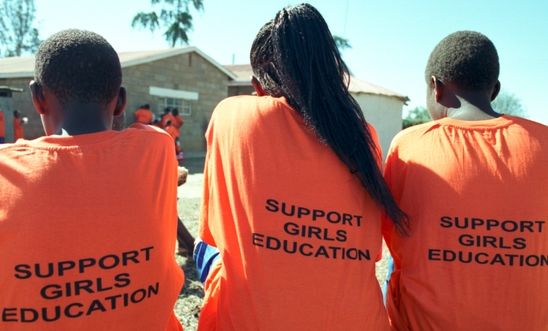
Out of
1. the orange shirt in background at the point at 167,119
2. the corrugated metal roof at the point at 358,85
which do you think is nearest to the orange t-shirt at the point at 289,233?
the orange shirt in background at the point at 167,119

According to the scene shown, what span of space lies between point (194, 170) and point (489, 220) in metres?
12.3

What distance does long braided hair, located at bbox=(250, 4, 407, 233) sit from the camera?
1.45 metres

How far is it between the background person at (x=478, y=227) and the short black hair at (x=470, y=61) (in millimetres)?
168

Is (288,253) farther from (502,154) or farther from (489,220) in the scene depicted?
(502,154)

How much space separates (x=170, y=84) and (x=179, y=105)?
99cm

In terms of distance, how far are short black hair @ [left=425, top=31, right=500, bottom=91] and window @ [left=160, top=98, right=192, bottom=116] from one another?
52.3 feet

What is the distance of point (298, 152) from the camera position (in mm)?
1444

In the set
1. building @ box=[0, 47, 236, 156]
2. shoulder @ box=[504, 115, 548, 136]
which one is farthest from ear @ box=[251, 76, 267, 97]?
building @ box=[0, 47, 236, 156]

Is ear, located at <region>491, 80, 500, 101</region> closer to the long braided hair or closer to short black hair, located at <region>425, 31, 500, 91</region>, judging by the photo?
Result: short black hair, located at <region>425, 31, 500, 91</region>

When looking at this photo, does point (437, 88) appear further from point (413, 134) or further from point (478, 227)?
point (478, 227)

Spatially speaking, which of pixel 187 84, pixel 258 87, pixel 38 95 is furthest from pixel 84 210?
pixel 187 84

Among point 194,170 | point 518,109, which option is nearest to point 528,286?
point 194,170

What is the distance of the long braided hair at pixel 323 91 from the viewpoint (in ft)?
4.77

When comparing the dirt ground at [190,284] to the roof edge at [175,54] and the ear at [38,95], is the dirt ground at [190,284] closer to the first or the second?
the ear at [38,95]
